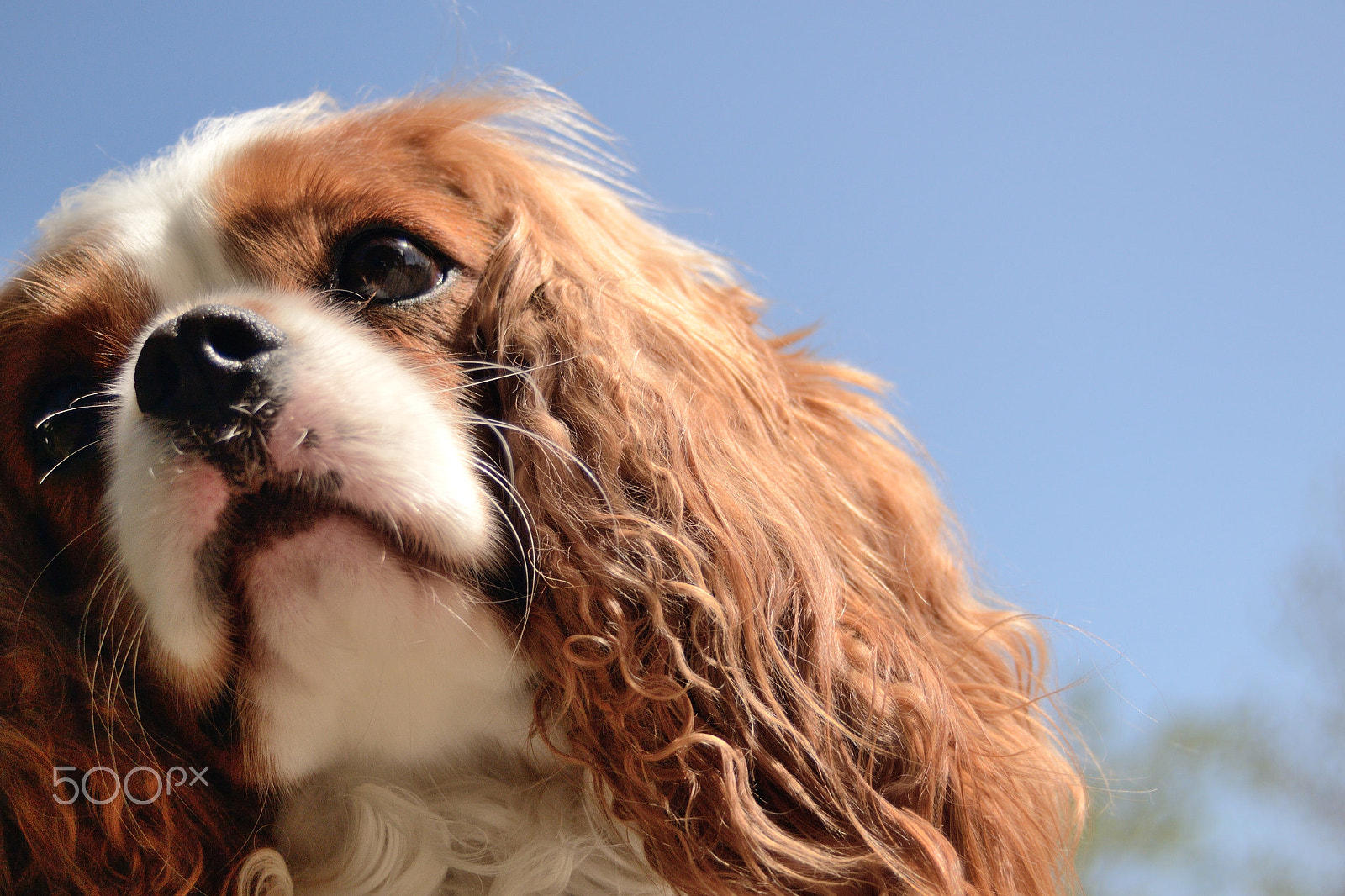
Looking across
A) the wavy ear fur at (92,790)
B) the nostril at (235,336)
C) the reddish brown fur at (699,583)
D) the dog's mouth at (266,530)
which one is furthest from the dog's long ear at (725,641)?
the wavy ear fur at (92,790)

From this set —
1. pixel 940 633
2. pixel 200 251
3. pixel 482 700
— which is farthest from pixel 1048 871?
pixel 200 251

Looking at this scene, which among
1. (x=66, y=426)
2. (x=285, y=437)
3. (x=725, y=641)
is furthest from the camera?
Answer: (x=66, y=426)

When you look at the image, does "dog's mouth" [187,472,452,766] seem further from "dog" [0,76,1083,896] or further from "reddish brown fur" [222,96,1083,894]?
"reddish brown fur" [222,96,1083,894]

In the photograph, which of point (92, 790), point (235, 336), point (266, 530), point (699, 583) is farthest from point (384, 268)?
point (92, 790)

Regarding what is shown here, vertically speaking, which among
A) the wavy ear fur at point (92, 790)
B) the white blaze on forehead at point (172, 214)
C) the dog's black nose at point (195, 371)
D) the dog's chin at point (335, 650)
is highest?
the white blaze on forehead at point (172, 214)

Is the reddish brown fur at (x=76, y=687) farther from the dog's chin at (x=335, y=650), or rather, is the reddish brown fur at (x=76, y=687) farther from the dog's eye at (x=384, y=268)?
the dog's eye at (x=384, y=268)

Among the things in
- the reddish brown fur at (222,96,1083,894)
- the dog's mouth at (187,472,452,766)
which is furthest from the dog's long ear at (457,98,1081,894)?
the dog's mouth at (187,472,452,766)

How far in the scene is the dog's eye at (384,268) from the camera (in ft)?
4.65

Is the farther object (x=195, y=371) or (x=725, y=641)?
(x=725, y=641)

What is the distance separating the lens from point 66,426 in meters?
1.42

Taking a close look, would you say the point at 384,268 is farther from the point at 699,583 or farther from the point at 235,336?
the point at 699,583

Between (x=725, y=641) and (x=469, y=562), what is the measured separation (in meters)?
0.31

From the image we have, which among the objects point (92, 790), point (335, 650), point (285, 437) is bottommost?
point (92, 790)

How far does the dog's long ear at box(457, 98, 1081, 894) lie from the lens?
1252mm
